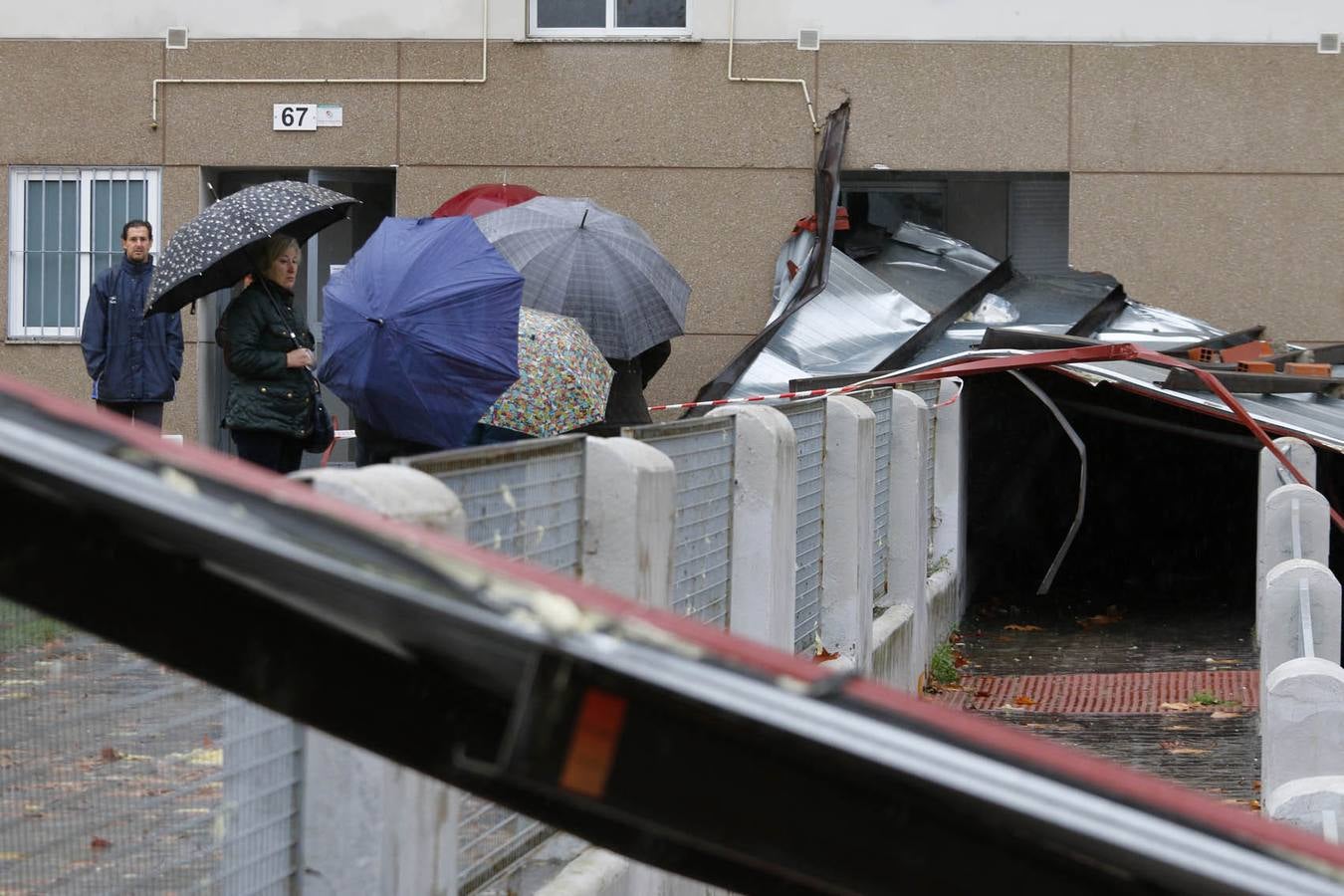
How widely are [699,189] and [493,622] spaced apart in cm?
1522

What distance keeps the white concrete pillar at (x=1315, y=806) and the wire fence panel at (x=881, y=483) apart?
17.5 ft

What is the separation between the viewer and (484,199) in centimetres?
1502

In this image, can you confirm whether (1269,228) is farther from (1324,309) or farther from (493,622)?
(493,622)

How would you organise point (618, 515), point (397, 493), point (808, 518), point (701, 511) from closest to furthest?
point (397, 493) → point (618, 515) → point (701, 511) → point (808, 518)

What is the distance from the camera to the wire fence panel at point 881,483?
9.43 metres

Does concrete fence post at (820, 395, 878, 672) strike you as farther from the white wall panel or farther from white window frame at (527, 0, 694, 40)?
white window frame at (527, 0, 694, 40)

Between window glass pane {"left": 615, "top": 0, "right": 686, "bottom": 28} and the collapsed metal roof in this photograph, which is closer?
the collapsed metal roof

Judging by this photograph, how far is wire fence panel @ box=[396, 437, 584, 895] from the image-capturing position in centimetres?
345

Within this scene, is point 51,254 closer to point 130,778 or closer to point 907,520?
point 907,520

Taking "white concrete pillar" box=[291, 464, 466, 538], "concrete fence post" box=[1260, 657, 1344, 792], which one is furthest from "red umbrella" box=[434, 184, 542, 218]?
"white concrete pillar" box=[291, 464, 466, 538]

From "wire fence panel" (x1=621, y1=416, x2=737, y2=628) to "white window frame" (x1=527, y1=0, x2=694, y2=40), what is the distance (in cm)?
1084

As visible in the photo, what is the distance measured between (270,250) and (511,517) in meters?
4.97

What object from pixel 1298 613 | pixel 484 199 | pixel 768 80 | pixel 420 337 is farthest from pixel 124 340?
pixel 1298 613

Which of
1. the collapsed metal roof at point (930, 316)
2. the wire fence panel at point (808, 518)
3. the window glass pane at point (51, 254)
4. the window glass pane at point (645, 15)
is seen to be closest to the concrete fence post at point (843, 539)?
the wire fence panel at point (808, 518)
